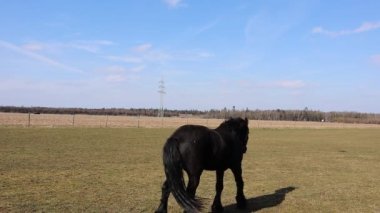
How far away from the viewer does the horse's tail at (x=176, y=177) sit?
23.6 feet

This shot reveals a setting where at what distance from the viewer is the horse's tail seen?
7180 millimetres

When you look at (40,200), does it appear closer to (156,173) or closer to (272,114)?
(156,173)

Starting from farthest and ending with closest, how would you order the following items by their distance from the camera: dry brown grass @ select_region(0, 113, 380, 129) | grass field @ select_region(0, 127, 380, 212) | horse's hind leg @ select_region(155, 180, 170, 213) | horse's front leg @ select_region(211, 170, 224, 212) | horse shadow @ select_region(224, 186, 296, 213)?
dry brown grass @ select_region(0, 113, 380, 129) → grass field @ select_region(0, 127, 380, 212) → horse shadow @ select_region(224, 186, 296, 213) → horse's front leg @ select_region(211, 170, 224, 212) → horse's hind leg @ select_region(155, 180, 170, 213)

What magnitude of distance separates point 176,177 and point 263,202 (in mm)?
3548

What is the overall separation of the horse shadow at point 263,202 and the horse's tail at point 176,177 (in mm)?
2162

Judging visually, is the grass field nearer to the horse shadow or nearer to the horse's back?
the horse shadow

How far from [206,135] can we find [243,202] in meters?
2.26

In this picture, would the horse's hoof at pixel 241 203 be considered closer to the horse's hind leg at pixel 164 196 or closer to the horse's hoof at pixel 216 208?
the horse's hoof at pixel 216 208

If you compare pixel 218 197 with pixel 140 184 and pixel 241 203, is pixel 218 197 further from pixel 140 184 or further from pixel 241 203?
pixel 140 184

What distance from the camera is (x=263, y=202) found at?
1014 centimetres

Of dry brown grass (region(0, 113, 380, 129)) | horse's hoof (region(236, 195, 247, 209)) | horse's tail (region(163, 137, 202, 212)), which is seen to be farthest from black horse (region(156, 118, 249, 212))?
dry brown grass (region(0, 113, 380, 129))

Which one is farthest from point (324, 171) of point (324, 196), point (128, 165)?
point (128, 165)

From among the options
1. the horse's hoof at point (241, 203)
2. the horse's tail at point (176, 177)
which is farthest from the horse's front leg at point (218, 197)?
the horse's tail at point (176, 177)

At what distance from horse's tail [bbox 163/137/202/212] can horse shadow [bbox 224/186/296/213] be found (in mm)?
2162
